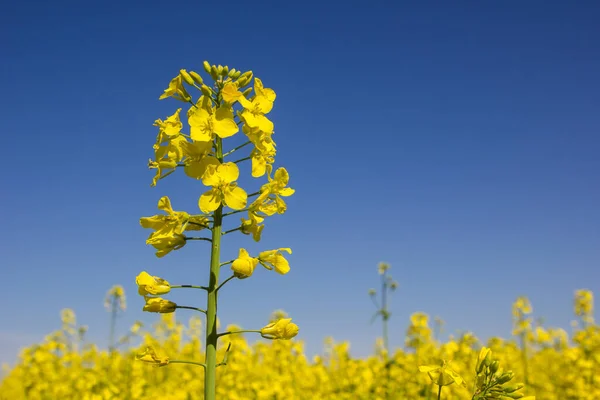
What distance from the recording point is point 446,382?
2.90 metres

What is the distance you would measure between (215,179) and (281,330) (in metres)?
0.87

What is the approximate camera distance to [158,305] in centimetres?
284

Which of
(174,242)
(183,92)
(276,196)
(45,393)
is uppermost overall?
(183,92)

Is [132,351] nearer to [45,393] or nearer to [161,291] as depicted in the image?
[45,393]

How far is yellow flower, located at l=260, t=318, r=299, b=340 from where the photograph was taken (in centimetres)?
286

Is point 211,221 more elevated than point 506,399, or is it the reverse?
point 211,221

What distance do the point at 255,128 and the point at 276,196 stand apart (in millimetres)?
390

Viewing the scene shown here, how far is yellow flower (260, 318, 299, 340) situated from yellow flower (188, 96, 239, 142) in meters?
1.03

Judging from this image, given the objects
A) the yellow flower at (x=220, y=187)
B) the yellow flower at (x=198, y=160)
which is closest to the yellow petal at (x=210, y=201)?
the yellow flower at (x=220, y=187)

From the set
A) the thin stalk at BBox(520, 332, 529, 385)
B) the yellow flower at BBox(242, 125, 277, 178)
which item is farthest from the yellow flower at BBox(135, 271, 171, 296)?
the thin stalk at BBox(520, 332, 529, 385)

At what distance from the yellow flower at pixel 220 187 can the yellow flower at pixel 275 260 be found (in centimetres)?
30

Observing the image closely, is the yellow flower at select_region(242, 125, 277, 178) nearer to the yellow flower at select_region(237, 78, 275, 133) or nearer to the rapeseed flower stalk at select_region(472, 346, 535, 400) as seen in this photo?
the yellow flower at select_region(237, 78, 275, 133)

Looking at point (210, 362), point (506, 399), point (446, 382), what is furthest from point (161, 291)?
point (506, 399)

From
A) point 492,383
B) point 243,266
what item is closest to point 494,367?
point 492,383
